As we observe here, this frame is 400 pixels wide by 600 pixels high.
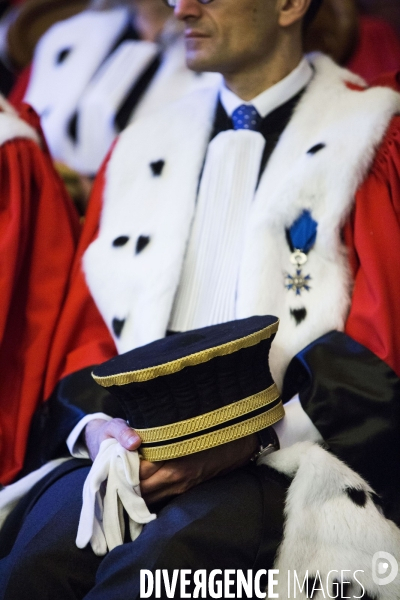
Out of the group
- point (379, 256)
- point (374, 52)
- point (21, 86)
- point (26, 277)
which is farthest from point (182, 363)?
point (21, 86)

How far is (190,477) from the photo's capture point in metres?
1.07

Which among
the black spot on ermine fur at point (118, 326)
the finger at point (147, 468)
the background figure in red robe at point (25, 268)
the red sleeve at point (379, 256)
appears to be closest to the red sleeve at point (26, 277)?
the background figure in red robe at point (25, 268)

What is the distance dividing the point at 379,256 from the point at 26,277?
738 mm

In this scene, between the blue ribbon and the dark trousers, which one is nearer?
the dark trousers

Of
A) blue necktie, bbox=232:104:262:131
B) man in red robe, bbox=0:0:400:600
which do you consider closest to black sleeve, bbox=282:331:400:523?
man in red robe, bbox=0:0:400:600

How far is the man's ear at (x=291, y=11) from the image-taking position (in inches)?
56.9

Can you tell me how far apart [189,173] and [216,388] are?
570mm

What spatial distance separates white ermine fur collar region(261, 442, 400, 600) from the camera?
985 millimetres

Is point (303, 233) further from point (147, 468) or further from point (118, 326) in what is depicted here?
point (147, 468)

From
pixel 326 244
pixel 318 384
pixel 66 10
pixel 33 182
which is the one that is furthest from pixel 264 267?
pixel 66 10

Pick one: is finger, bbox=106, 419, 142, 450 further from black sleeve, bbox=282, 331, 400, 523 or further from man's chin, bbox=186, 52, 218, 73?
man's chin, bbox=186, 52, 218, 73

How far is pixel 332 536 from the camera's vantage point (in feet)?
3.33

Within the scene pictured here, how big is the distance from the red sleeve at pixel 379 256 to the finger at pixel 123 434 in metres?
0.43

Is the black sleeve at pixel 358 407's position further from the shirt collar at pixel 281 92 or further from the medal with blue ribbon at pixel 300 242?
the shirt collar at pixel 281 92
